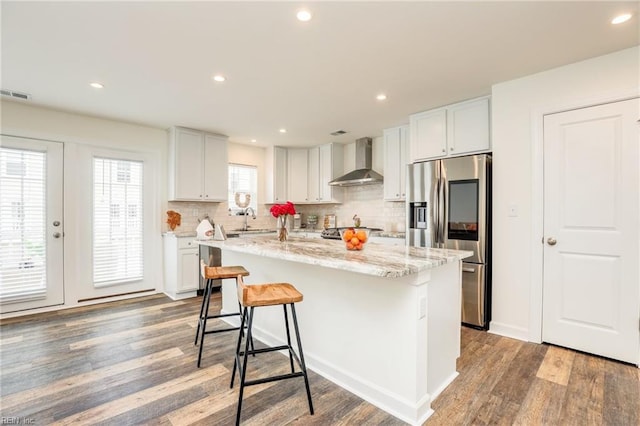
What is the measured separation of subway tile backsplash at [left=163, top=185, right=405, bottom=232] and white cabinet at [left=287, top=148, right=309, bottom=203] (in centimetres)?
51

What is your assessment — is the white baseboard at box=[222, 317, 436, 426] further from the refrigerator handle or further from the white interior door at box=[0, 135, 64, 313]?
the white interior door at box=[0, 135, 64, 313]

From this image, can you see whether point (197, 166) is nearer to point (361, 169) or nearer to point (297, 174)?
point (297, 174)

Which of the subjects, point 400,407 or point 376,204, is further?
point 376,204

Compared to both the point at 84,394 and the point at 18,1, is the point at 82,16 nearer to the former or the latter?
the point at 18,1

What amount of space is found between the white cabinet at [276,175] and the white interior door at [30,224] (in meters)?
2.96

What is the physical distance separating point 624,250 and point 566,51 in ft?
5.23

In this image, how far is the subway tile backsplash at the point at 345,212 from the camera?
4836 mm

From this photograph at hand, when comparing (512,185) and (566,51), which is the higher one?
(566,51)

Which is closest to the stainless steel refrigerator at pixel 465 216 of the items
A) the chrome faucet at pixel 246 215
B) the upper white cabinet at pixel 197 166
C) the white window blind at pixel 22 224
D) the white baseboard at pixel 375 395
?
the white baseboard at pixel 375 395

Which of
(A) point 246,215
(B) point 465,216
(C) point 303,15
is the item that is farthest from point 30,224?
(B) point 465,216

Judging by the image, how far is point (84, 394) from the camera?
198 cm

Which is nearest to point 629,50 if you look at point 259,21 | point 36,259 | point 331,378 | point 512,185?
point 512,185

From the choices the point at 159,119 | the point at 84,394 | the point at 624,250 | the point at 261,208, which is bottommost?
the point at 84,394

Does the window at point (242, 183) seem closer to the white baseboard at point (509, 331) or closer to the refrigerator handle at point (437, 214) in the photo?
the refrigerator handle at point (437, 214)
